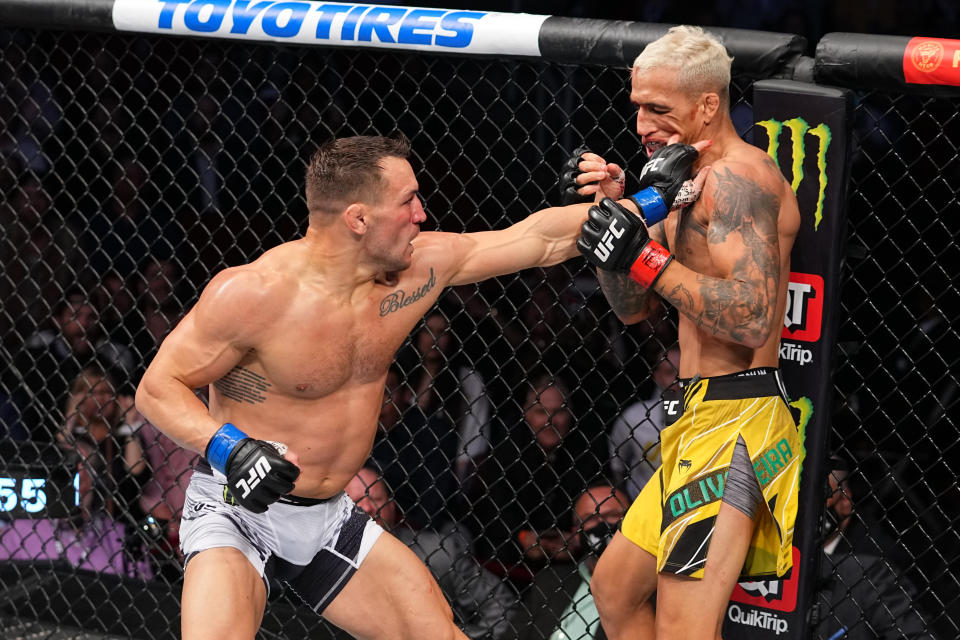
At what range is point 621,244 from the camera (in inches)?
82.0

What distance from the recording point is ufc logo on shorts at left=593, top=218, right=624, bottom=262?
6.83ft

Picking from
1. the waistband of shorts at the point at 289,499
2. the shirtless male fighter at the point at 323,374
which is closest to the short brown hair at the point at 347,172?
the shirtless male fighter at the point at 323,374

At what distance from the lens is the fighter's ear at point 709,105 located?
2.17m

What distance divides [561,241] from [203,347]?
77 cm

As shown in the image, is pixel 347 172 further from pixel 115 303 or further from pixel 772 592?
pixel 115 303

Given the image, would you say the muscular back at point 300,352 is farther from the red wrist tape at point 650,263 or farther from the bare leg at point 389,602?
the red wrist tape at point 650,263

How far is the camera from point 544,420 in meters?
3.34

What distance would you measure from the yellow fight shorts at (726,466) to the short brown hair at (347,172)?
76 cm

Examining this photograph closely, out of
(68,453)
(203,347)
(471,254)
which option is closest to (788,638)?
(471,254)

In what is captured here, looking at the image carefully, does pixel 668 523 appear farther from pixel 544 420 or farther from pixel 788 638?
pixel 544 420

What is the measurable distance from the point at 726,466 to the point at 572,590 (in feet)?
3.66

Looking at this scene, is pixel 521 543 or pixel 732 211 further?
pixel 521 543

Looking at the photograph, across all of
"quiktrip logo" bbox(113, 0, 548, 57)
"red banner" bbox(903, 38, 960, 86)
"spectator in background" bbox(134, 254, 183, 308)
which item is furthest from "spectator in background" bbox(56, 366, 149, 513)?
"red banner" bbox(903, 38, 960, 86)

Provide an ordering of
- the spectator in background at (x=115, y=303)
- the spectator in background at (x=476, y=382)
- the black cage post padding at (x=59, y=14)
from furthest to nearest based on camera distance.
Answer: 1. the spectator in background at (x=115, y=303)
2. the spectator in background at (x=476, y=382)
3. the black cage post padding at (x=59, y=14)
